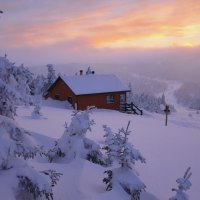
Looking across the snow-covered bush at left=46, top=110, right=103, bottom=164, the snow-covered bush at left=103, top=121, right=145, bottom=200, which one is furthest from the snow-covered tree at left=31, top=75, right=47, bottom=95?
the snow-covered bush at left=103, top=121, right=145, bottom=200

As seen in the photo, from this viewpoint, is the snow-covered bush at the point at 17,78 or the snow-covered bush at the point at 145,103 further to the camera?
the snow-covered bush at the point at 145,103

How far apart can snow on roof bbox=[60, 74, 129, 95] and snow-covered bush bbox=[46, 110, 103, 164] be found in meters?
28.2

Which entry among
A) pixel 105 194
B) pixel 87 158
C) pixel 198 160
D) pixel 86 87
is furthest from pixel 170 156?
pixel 86 87

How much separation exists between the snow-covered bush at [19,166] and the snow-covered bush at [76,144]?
127 inches

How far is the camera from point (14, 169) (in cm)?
650

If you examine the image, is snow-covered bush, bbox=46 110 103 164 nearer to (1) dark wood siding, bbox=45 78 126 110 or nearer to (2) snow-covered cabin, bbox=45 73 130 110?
(1) dark wood siding, bbox=45 78 126 110

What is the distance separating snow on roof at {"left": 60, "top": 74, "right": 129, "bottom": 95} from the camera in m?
39.6

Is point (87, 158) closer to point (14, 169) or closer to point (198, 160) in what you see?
point (14, 169)

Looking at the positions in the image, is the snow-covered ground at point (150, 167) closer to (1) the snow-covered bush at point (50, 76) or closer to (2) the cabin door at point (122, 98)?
(2) the cabin door at point (122, 98)

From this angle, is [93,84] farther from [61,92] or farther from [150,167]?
[150,167]

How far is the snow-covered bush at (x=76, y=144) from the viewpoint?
10.1 meters

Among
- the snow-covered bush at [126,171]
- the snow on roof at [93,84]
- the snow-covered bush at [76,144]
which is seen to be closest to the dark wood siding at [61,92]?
the snow on roof at [93,84]

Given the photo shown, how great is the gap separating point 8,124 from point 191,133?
2022 cm

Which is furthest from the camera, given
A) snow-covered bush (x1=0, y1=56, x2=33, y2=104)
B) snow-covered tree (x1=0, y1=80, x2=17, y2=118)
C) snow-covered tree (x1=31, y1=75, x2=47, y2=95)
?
snow-covered tree (x1=31, y1=75, x2=47, y2=95)
